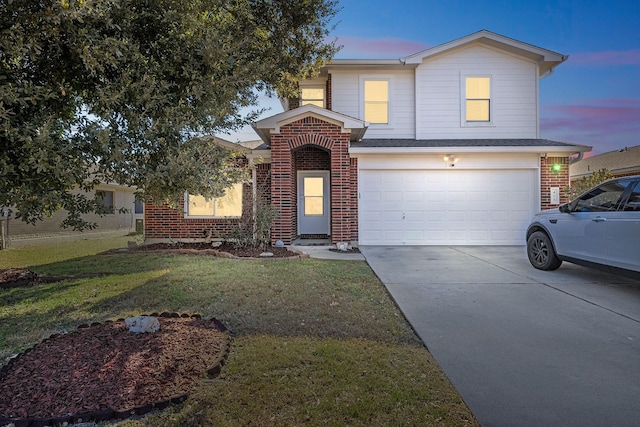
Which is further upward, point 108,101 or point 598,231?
point 108,101

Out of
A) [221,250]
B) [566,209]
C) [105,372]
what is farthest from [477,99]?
[105,372]

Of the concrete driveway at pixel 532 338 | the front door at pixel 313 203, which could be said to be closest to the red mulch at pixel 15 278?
the concrete driveway at pixel 532 338

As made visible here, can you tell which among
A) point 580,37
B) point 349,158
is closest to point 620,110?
point 580,37

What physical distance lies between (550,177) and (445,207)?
10.7 feet

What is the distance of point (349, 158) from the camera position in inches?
406

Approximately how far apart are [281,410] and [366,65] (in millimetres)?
11349

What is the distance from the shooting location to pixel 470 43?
11500 millimetres

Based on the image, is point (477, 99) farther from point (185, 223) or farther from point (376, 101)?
point (185, 223)

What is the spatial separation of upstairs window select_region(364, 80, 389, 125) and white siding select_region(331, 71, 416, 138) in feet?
0.53

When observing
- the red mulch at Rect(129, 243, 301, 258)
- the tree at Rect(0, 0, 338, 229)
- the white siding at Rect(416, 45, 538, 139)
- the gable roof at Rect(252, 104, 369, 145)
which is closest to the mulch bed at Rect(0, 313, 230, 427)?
the tree at Rect(0, 0, 338, 229)

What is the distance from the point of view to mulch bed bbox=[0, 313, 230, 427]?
233 cm

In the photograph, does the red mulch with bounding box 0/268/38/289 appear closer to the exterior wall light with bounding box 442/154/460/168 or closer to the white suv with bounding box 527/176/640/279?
the white suv with bounding box 527/176/640/279

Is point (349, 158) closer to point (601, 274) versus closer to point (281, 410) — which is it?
point (601, 274)

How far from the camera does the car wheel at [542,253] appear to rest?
6.72m
